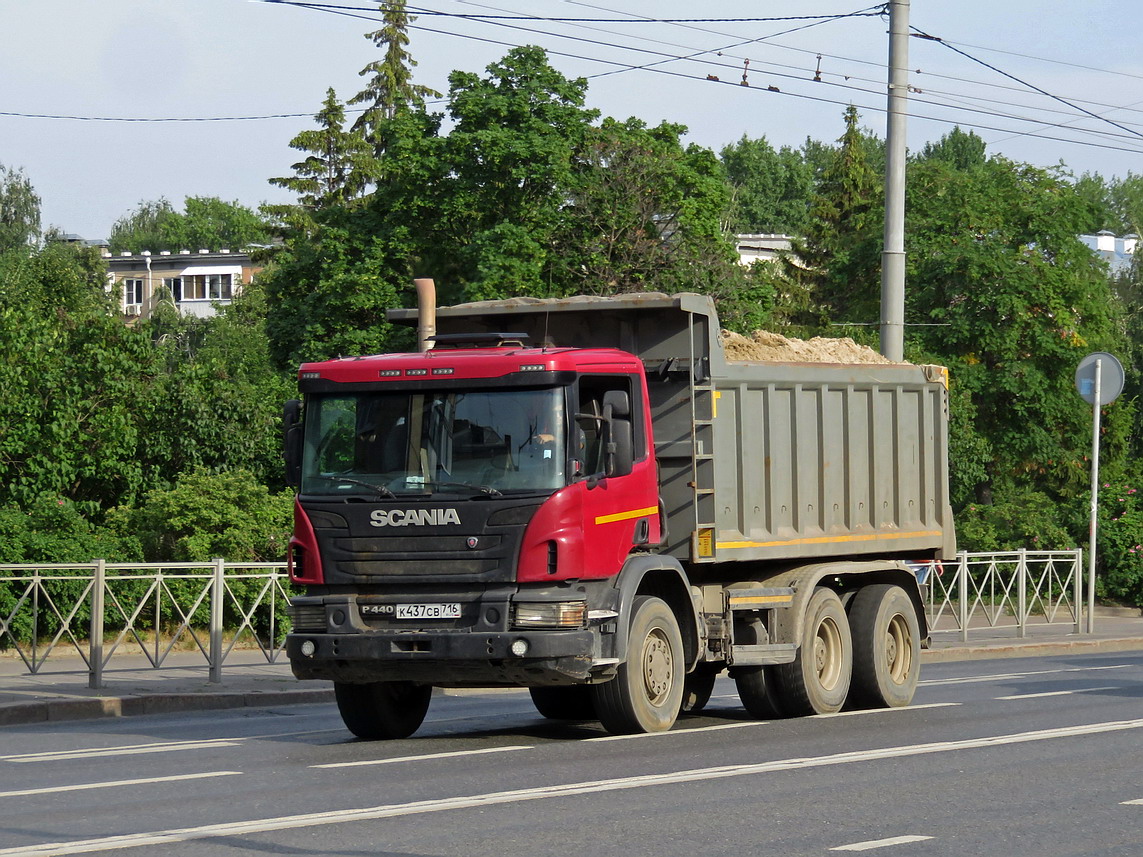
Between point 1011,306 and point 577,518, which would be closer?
point 577,518

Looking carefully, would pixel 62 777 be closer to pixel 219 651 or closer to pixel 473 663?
pixel 473 663

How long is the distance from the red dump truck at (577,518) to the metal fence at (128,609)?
446cm

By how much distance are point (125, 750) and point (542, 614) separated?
3083mm

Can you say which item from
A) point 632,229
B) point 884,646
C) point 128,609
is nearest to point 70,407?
point 128,609

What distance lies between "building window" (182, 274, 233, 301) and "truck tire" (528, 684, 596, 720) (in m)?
104

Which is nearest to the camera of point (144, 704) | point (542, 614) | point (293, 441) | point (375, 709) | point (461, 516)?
point (542, 614)

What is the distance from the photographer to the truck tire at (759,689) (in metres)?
13.8

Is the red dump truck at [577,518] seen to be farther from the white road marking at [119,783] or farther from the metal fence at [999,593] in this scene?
the metal fence at [999,593]

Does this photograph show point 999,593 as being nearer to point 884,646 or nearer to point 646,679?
point 884,646

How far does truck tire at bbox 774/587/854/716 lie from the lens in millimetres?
13773

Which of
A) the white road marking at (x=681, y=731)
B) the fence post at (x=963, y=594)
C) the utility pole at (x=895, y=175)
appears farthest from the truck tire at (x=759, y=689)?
the fence post at (x=963, y=594)

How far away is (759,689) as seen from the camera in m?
13.9

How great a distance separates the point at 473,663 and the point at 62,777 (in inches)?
107

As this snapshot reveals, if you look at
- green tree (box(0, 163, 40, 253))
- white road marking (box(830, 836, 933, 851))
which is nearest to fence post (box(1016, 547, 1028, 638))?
white road marking (box(830, 836, 933, 851))
